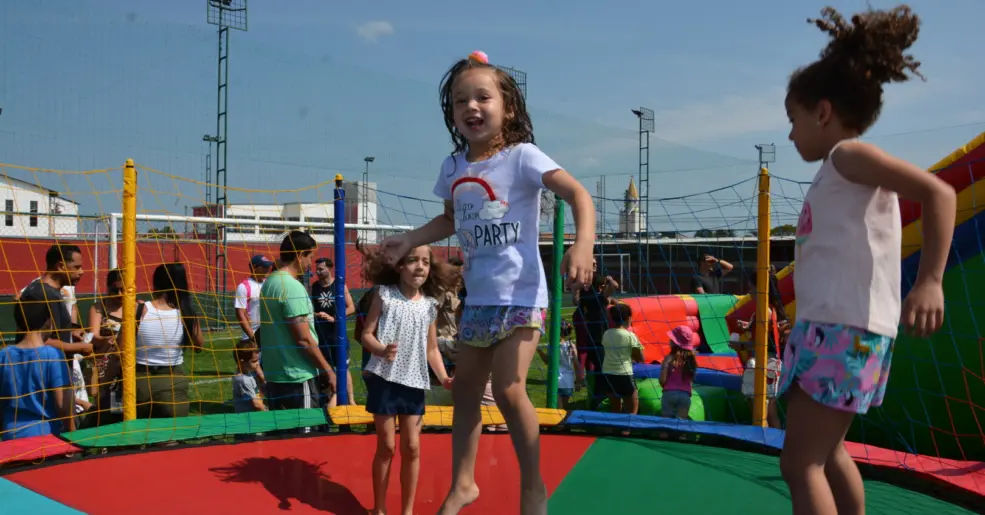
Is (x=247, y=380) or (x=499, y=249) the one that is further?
(x=247, y=380)

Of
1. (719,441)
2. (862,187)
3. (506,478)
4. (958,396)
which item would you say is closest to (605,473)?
(506,478)

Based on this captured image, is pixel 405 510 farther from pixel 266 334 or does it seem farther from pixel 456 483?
pixel 266 334

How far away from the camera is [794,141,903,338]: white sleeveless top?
5.87ft

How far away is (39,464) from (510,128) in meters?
2.68

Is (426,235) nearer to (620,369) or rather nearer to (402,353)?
(402,353)

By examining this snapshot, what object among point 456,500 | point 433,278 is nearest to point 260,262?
point 433,278

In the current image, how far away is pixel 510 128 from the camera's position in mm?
2402

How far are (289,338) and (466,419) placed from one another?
2.62 meters

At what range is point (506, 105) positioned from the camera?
239 cm

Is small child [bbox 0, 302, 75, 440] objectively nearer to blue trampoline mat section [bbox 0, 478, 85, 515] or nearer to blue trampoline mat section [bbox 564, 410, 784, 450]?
blue trampoline mat section [bbox 0, 478, 85, 515]

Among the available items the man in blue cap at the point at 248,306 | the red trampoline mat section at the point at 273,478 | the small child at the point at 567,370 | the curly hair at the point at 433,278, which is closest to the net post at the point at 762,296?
the red trampoline mat section at the point at 273,478

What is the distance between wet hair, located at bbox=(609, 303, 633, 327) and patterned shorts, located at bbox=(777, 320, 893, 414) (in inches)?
167

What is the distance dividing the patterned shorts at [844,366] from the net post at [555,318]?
3187 millimetres

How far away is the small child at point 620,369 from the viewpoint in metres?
5.84
